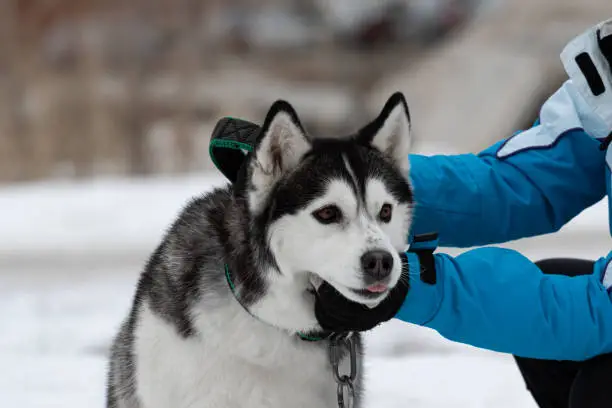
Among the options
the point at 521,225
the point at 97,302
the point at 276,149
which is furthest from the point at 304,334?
the point at 97,302

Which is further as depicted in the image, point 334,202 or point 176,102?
point 176,102

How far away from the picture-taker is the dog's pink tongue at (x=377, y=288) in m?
1.33

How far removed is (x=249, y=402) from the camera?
1558mm

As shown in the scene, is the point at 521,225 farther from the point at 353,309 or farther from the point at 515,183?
the point at 353,309

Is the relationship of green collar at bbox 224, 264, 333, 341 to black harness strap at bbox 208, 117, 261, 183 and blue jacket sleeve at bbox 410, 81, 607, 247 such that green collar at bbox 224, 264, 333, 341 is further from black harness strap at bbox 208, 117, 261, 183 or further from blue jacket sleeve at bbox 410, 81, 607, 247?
blue jacket sleeve at bbox 410, 81, 607, 247

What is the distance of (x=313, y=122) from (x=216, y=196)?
484 centimetres

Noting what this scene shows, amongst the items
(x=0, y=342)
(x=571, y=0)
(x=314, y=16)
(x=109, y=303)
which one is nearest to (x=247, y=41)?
(x=314, y=16)

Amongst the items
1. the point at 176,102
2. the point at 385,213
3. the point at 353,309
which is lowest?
the point at 353,309

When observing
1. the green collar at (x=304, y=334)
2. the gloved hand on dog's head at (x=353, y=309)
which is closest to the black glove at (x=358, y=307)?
the gloved hand on dog's head at (x=353, y=309)

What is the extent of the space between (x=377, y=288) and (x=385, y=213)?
176 millimetres

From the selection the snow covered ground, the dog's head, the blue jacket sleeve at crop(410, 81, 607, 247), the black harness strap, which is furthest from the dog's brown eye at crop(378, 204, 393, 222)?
the snow covered ground

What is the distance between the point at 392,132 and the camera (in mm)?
1552

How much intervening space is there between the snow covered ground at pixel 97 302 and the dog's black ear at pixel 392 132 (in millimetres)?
1068

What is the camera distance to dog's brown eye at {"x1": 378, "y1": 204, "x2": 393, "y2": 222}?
1450 mm
